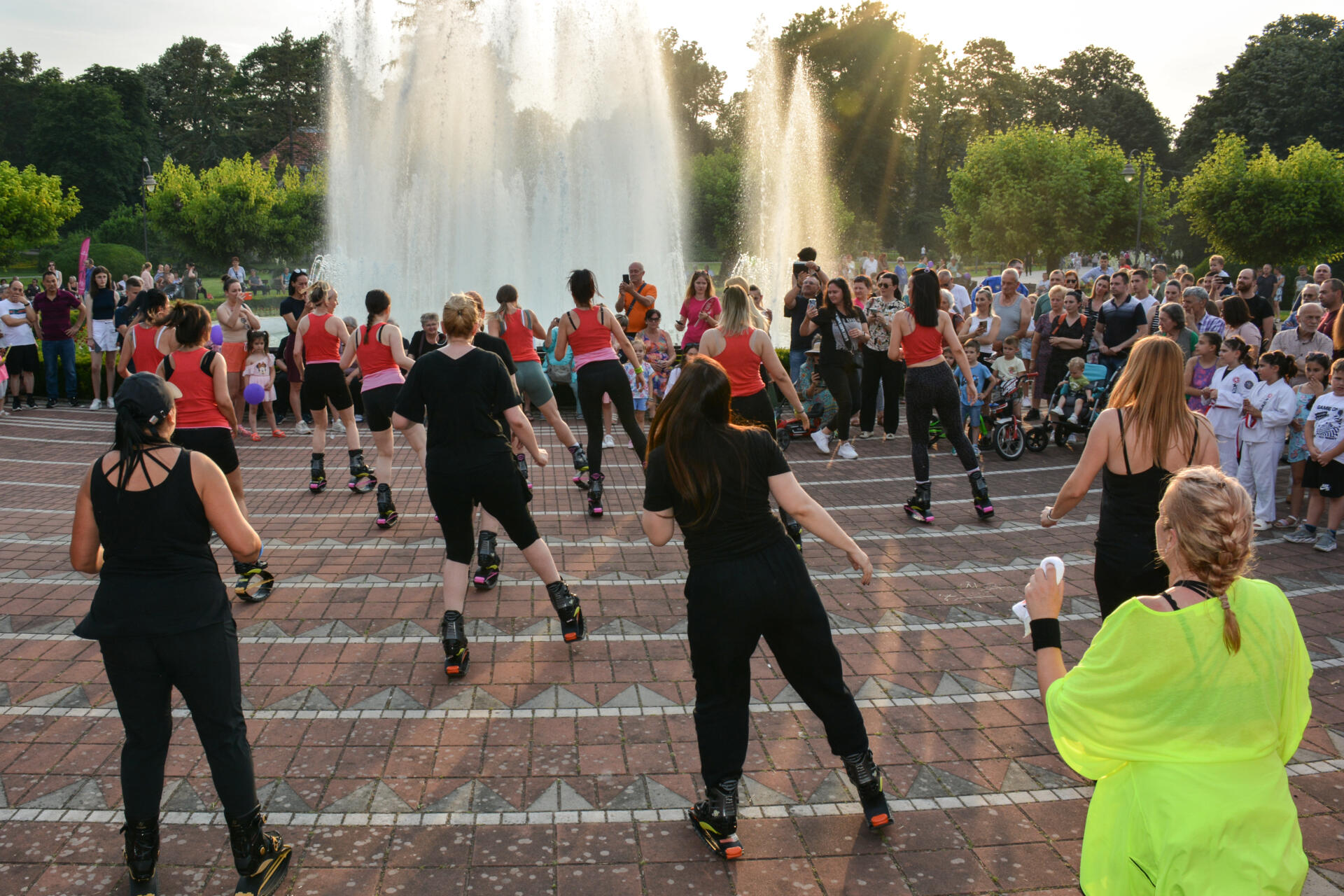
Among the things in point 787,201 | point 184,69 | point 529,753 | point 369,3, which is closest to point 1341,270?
point 787,201

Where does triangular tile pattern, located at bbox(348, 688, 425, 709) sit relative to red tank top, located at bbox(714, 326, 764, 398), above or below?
below

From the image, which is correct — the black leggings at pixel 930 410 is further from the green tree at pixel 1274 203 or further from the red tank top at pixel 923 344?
the green tree at pixel 1274 203

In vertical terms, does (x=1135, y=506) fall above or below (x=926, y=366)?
below

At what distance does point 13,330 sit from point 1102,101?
77.2 meters

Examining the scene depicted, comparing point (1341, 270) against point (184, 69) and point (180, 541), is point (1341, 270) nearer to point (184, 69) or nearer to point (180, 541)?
point (180, 541)

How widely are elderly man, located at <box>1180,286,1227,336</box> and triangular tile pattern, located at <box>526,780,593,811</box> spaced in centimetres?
1000

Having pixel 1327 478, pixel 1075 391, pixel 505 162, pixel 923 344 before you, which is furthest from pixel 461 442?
pixel 505 162

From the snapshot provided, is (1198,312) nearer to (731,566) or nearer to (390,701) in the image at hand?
(731,566)

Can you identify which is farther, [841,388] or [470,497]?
[841,388]

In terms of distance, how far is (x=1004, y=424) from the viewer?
39.2ft

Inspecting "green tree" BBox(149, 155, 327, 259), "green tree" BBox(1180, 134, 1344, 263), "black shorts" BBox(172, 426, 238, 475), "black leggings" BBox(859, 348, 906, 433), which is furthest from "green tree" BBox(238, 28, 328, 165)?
"black shorts" BBox(172, 426, 238, 475)

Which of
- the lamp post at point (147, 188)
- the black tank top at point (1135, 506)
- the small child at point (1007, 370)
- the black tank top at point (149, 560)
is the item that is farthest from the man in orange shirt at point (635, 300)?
the lamp post at point (147, 188)

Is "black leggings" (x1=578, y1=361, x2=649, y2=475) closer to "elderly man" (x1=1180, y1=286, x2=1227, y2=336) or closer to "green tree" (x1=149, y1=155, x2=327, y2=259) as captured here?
"elderly man" (x1=1180, y1=286, x2=1227, y2=336)

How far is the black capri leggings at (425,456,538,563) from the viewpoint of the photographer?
17.9 ft
